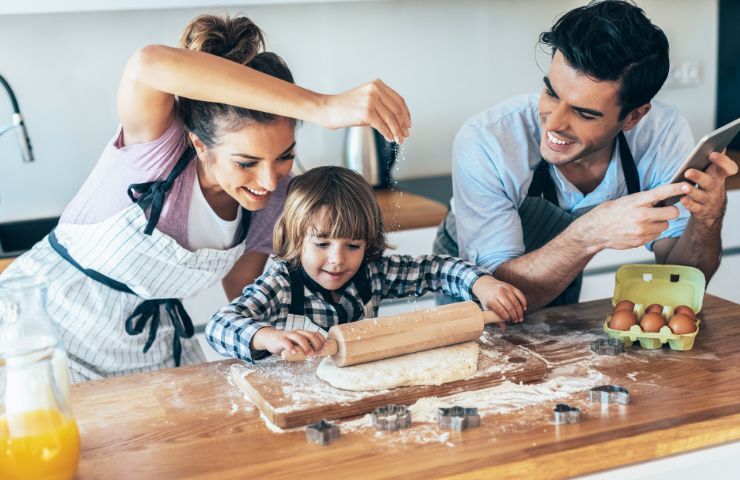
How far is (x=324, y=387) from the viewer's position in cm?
126

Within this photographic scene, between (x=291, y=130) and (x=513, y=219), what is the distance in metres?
0.51

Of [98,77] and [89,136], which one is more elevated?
[98,77]

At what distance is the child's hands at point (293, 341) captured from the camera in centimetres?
126

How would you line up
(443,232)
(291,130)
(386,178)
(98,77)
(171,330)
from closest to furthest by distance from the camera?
(291,130) → (171,330) → (443,232) → (98,77) → (386,178)

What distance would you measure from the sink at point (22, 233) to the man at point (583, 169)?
4.72 feet

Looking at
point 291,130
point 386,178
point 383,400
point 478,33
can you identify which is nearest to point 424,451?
point 383,400

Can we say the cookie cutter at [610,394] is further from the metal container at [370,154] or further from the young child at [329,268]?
the metal container at [370,154]

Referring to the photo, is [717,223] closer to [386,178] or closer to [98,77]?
[386,178]

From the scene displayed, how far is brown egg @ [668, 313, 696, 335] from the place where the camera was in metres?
1.39

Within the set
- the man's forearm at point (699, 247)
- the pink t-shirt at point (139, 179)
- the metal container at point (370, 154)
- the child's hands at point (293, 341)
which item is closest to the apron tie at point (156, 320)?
the pink t-shirt at point (139, 179)

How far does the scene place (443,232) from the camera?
6.56 feet

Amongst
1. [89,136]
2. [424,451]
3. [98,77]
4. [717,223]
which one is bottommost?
[424,451]

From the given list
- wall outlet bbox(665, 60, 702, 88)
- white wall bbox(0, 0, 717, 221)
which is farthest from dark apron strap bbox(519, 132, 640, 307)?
wall outlet bbox(665, 60, 702, 88)

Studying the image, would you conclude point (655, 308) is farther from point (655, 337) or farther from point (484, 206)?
point (484, 206)
